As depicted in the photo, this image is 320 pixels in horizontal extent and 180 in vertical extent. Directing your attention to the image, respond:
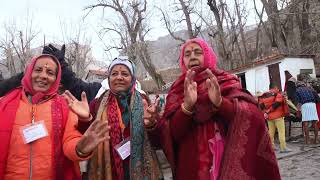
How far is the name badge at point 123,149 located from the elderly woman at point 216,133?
28cm

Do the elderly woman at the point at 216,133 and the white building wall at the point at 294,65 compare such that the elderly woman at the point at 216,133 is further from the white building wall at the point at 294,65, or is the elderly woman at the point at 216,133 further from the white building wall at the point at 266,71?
the white building wall at the point at 294,65

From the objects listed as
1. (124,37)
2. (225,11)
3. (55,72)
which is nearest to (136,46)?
(124,37)

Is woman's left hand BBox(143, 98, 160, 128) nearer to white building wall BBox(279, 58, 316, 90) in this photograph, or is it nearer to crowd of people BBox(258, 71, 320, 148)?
crowd of people BBox(258, 71, 320, 148)

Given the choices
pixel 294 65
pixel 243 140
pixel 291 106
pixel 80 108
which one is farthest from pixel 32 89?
pixel 294 65

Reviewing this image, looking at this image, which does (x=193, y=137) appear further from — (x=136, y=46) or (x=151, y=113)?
(x=136, y=46)

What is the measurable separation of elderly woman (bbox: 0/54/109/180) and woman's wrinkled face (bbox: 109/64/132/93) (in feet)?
1.36

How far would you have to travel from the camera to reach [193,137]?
254 cm

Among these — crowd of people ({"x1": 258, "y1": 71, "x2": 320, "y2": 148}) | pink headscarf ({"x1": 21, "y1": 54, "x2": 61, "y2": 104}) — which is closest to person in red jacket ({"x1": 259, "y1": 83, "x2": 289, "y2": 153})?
crowd of people ({"x1": 258, "y1": 71, "x2": 320, "y2": 148})

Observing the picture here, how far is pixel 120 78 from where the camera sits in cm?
284

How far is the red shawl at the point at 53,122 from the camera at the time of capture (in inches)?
91.5

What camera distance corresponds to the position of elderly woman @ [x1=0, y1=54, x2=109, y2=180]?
90.5 inches

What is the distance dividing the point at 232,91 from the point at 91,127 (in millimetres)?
1020

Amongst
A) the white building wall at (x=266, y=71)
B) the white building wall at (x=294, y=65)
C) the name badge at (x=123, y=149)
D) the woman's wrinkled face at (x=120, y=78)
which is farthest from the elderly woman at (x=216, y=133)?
the white building wall at (x=294, y=65)

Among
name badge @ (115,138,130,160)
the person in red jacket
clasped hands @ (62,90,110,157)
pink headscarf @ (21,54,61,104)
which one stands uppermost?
pink headscarf @ (21,54,61,104)
